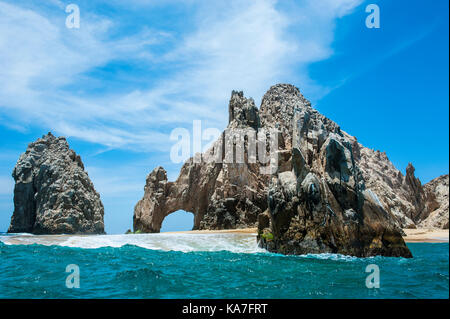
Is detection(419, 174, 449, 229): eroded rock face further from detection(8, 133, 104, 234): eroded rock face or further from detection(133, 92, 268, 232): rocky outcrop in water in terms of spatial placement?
detection(8, 133, 104, 234): eroded rock face

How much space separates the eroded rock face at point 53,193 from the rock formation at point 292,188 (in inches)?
380

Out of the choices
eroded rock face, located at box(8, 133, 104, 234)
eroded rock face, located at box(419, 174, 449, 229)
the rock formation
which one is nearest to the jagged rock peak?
the rock formation

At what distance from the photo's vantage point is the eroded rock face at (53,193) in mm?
45219

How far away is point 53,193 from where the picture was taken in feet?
151

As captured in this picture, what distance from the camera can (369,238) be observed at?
14406 millimetres

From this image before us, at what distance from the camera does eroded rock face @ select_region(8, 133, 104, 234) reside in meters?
45.2

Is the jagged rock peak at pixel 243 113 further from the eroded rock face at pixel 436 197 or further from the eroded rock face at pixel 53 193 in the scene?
the eroded rock face at pixel 436 197

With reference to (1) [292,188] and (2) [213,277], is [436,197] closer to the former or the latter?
(1) [292,188]

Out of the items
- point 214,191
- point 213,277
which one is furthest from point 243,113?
point 213,277

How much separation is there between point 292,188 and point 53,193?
41.0 m

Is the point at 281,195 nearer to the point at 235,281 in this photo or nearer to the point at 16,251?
the point at 235,281

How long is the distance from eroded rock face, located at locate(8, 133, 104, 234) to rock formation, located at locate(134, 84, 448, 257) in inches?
380
